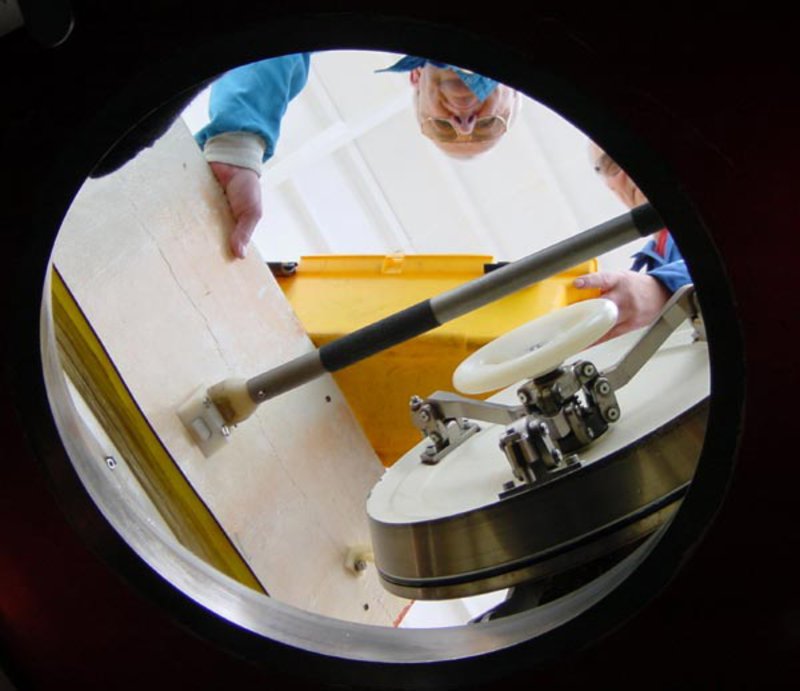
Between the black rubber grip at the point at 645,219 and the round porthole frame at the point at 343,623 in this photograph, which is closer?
the round porthole frame at the point at 343,623

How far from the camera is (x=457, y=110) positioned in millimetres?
1868

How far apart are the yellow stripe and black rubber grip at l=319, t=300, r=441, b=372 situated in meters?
0.26

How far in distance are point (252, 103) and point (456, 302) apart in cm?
68

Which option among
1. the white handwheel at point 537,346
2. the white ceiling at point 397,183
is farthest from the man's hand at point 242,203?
the white ceiling at point 397,183

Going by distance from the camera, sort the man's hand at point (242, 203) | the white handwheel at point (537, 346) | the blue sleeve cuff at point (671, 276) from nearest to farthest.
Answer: the white handwheel at point (537, 346), the man's hand at point (242, 203), the blue sleeve cuff at point (671, 276)

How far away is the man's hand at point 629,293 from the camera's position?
158cm

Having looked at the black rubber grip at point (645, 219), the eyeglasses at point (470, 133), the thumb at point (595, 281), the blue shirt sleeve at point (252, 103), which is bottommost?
the thumb at point (595, 281)

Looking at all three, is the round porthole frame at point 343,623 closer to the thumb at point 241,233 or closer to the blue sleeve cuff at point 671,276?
the thumb at point 241,233

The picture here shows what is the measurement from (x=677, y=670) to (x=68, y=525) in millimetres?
408

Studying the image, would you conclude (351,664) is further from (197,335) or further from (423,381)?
(423,381)

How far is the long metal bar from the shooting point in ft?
4.15

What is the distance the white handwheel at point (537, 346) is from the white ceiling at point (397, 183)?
1.74 meters

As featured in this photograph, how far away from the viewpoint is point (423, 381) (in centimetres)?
154

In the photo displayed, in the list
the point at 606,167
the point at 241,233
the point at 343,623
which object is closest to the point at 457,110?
the point at 606,167
